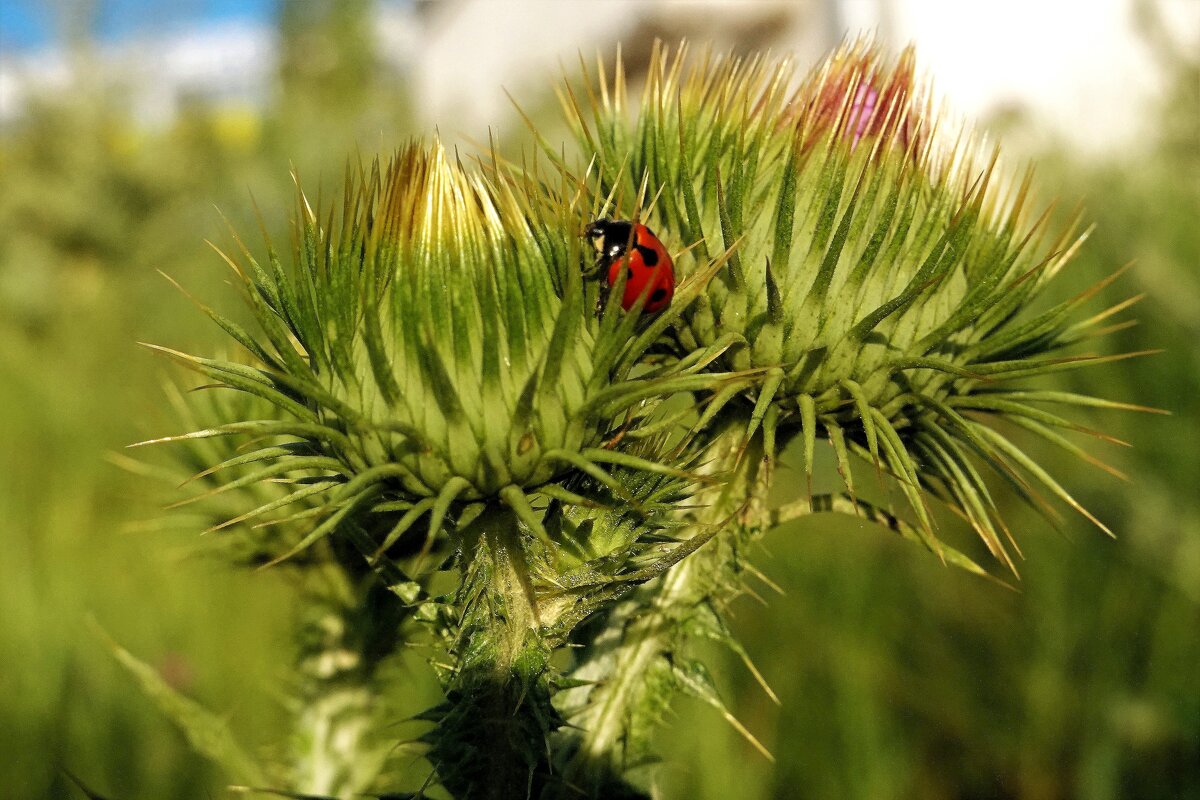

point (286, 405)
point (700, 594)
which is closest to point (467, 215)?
point (286, 405)

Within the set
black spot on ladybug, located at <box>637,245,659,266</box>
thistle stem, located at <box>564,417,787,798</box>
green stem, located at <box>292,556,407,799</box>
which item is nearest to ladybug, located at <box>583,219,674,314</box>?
black spot on ladybug, located at <box>637,245,659,266</box>

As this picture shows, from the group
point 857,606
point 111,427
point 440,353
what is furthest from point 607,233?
point 111,427

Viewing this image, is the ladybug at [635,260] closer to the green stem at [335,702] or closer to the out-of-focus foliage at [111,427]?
the out-of-focus foliage at [111,427]

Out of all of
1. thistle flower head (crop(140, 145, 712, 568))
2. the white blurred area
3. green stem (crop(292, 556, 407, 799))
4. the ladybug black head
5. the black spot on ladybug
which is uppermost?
the white blurred area

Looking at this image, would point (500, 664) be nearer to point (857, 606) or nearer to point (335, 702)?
point (335, 702)

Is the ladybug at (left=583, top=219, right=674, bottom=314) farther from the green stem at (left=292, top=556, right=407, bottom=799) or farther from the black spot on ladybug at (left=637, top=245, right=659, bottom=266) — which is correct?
the green stem at (left=292, top=556, right=407, bottom=799)

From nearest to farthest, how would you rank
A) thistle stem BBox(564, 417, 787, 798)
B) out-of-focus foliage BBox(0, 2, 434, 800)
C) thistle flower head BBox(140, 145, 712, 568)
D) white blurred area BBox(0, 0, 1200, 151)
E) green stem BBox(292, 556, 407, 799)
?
1. thistle flower head BBox(140, 145, 712, 568)
2. thistle stem BBox(564, 417, 787, 798)
3. green stem BBox(292, 556, 407, 799)
4. out-of-focus foliage BBox(0, 2, 434, 800)
5. white blurred area BBox(0, 0, 1200, 151)

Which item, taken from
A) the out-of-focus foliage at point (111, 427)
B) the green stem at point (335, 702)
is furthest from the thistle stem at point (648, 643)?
the out-of-focus foliage at point (111, 427)
